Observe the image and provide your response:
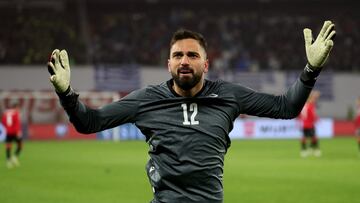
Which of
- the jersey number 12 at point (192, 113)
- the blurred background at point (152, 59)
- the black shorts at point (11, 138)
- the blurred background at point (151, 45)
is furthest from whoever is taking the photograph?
the blurred background at point (151, 45)

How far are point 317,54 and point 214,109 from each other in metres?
0.88

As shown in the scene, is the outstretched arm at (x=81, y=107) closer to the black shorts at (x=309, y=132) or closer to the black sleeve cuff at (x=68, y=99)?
the black sleeve cuff at (x=68, y=99)

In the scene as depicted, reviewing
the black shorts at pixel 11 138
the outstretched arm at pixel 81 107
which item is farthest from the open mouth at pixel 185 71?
the black shorts at pixel 11 138

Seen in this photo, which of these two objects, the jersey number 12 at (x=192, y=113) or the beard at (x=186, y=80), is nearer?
the beard at (x=186, y=80)

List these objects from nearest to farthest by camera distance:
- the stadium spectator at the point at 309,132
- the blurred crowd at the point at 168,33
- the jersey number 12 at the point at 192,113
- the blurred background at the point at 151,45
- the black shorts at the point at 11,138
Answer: the jersey number 12 at the point at 192,113 < the black shorts at the point at 11,138 < the stadium spectator at the point at 309,132 < the blurred background at the point at 151,45 < the blurred crowd at the point at 168,33

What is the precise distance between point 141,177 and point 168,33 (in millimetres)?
27163

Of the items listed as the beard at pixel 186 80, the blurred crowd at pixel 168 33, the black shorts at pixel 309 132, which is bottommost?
the black shorts at pixel 309 132

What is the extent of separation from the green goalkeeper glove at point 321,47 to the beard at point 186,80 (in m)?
0.81

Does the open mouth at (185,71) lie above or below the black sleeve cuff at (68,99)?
above

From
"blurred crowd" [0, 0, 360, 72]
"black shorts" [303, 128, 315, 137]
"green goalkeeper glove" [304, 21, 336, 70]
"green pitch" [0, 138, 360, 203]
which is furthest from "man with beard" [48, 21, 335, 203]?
"blurred crowd" [0, 0, 360, 72]

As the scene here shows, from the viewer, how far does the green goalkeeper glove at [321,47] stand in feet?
15.8

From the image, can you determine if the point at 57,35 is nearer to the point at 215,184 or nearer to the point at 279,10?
the point at 279,10

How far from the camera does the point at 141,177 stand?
17.4 meters

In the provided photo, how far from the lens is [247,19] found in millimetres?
45656
